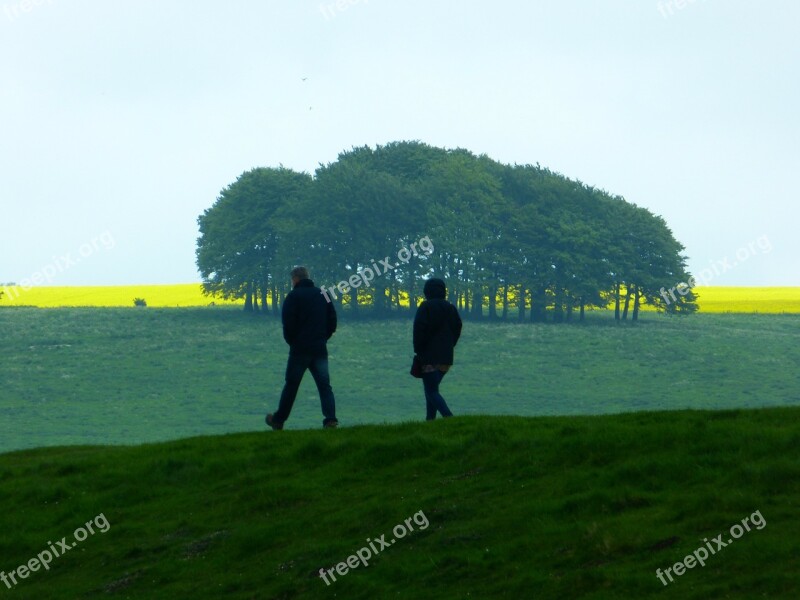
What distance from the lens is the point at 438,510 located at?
15.1m

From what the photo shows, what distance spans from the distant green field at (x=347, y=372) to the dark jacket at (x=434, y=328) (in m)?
42.8

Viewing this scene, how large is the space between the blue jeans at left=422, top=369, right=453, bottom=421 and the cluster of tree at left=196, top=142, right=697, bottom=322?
84.6m

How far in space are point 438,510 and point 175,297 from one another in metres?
149

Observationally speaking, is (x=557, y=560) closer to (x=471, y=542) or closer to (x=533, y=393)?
(x=471, y=542)

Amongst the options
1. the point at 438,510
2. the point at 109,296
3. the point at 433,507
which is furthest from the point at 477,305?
the point at 438,510

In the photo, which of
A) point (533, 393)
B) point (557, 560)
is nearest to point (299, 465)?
point (557, 560)

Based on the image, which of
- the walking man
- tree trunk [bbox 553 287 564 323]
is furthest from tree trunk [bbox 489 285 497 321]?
the walking man

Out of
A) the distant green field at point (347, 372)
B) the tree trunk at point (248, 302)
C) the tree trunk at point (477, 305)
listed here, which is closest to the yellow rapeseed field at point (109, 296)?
the tree trunk at point (248, 302)

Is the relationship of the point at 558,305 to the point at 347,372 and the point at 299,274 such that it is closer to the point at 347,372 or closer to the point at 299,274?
the point at 347,372

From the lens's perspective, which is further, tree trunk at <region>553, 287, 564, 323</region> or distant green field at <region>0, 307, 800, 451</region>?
tree trunk at <region>553, 287, 564, 323</region>

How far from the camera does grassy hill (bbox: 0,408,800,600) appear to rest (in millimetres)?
12336

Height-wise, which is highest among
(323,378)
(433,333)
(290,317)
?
(290,317)

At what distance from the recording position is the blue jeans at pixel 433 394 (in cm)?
2080

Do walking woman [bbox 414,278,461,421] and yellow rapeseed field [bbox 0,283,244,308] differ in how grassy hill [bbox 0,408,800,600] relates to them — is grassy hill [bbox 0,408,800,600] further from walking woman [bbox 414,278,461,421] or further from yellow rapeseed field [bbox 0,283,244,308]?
yellow rapeseed field [bbox 0,283,244,308]
